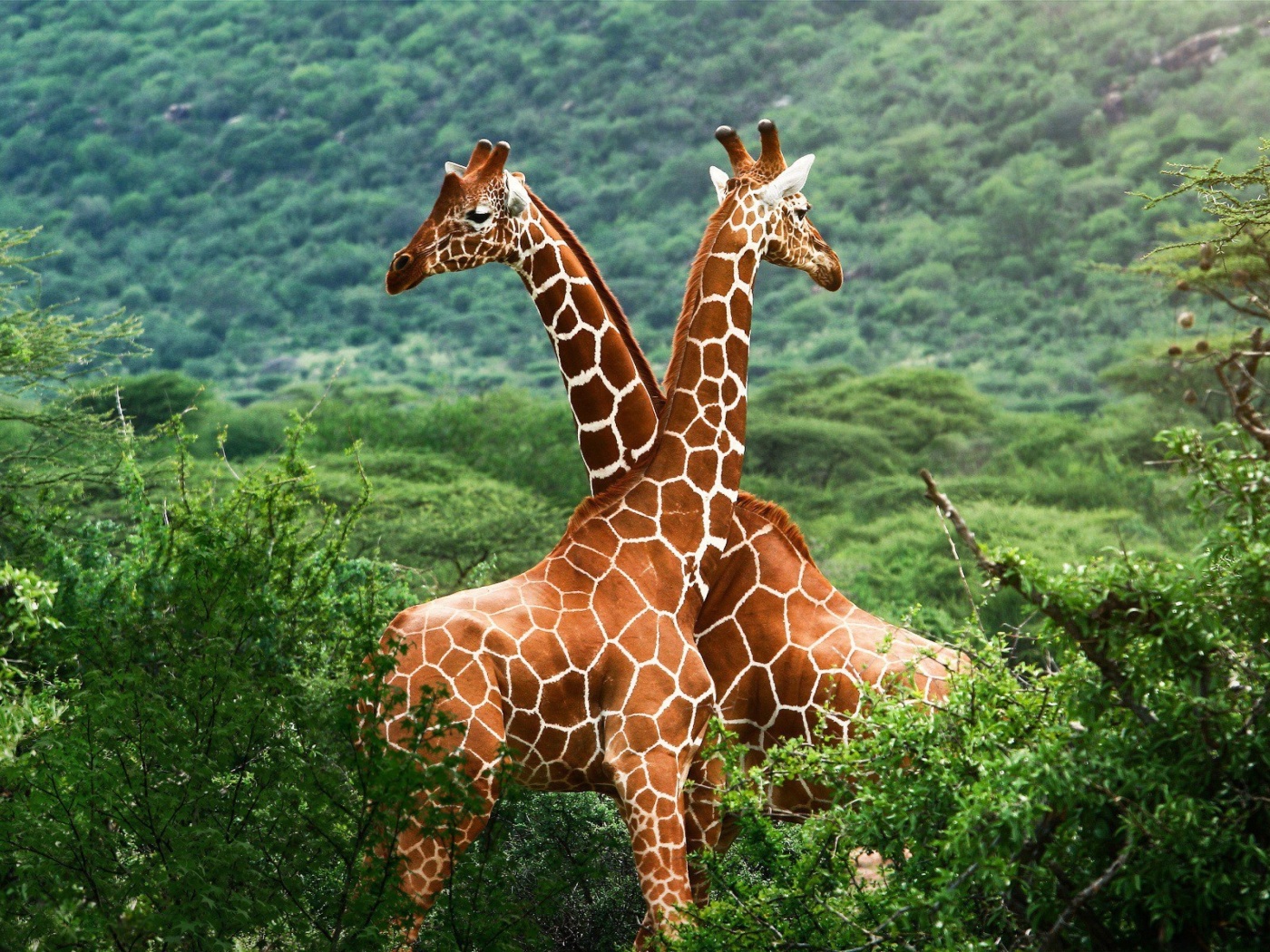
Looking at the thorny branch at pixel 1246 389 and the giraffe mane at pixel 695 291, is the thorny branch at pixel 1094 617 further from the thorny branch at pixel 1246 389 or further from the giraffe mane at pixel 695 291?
the giraffe mane at pixel 695 291

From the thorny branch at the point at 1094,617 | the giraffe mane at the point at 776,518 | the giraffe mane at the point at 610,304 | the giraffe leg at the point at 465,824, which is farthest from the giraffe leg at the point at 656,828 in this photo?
the thorny branch at the point at 1094,617

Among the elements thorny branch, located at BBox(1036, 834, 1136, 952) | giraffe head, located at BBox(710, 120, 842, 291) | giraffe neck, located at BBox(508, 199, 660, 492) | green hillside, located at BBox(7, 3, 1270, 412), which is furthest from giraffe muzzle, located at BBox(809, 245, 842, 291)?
green hillside, located at BBox(7, 3, 1270, 412)

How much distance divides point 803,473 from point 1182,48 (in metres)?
32.2

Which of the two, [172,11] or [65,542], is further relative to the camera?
[172,11]

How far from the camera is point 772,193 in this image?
23.2 ft

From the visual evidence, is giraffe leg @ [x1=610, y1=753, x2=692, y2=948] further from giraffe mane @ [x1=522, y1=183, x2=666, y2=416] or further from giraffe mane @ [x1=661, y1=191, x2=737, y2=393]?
giraffe mane @ [x1=661, y1=191, x2=737, y2=393]

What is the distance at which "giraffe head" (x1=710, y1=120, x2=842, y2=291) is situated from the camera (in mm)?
7059

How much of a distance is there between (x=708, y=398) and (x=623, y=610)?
1.03m

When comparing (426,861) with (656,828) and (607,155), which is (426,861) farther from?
(607,155)

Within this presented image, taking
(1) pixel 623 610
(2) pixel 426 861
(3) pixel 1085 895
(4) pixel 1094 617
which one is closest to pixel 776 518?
(1) pixel 623 610

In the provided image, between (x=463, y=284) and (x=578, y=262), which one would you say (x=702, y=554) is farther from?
(x=463, y=284)

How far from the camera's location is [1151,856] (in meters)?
4.24

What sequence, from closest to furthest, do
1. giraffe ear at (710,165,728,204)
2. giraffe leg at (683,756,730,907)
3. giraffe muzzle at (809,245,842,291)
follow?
giraffe leg at (683,756,730,907), giraffe ear at (710,165,728,204), giraffe muzzle at (809,245,842,291)

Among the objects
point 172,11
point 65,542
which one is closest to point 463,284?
point 172,11
